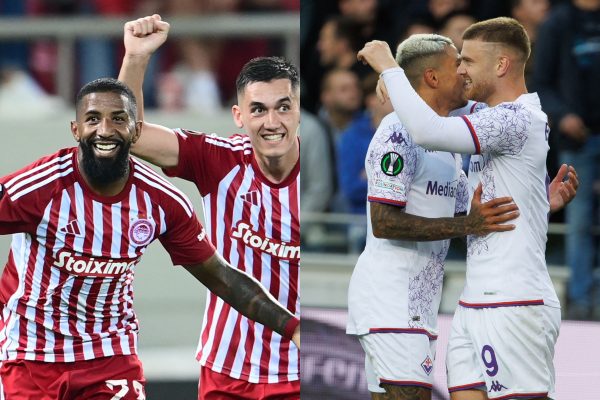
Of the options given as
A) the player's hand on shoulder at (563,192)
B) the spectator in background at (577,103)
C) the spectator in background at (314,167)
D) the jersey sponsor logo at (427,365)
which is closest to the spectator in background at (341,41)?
the spectator in background at (314,167)

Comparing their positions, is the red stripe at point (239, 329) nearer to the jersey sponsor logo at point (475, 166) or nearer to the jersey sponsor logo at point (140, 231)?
the jersey sponsor logo at point (140, 231)

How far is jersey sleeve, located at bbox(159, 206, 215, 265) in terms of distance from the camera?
382 cm

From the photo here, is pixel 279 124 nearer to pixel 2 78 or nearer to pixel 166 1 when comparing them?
pixel 166 1

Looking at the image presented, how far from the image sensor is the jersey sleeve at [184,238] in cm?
382

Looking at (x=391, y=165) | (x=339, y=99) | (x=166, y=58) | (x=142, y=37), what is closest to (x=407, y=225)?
(x=391, y=165)

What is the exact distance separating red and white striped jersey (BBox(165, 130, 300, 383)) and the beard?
46 centimetres

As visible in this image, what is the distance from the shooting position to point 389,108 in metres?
5.07

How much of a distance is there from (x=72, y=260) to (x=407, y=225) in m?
1.07

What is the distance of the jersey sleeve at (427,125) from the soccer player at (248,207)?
37.1 inches

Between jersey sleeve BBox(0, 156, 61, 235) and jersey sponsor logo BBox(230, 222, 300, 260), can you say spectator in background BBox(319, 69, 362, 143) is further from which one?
jersey sleeve BBox(0, 156, 61, 235)

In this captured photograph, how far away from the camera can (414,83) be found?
11.6 feet

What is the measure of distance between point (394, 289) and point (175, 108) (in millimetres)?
3684

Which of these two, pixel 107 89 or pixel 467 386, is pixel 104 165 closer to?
pixel 107 89

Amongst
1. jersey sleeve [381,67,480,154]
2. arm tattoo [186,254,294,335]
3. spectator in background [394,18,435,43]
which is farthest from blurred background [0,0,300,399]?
jersey sleeve [381,67,480,154]
